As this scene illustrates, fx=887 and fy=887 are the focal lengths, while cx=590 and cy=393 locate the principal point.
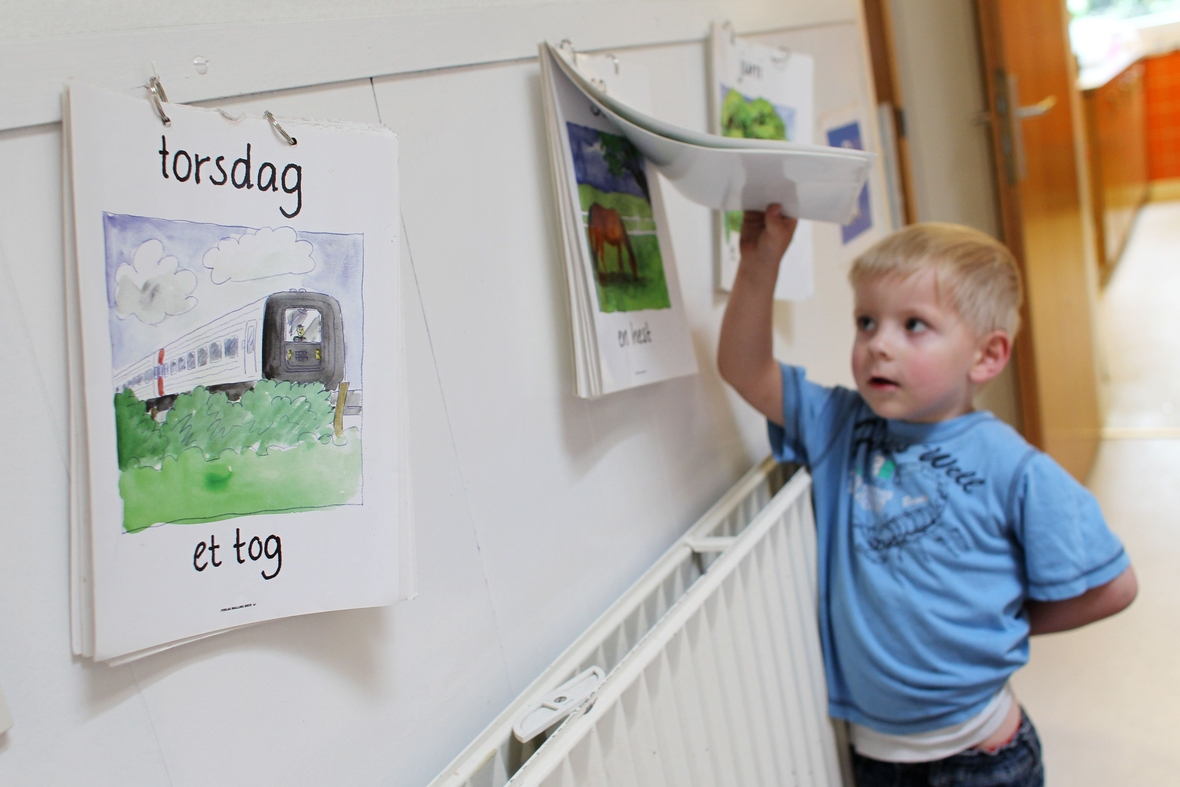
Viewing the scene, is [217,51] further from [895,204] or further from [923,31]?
[923,31]

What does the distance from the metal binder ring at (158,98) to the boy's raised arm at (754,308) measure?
0.65 m

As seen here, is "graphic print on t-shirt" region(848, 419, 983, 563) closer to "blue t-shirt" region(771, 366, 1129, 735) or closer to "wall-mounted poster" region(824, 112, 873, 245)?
"blue t-shirt" region(771, 366, 1129, 735)

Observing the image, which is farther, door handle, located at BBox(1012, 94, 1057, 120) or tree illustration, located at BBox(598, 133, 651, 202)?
door handle, located at BBox(1012, 94, 1057, 120)

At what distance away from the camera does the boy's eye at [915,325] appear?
102 cm

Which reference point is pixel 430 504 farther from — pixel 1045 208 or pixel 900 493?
pixel 1045 208

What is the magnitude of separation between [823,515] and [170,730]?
2.67ft

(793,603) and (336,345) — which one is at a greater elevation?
(336,345)

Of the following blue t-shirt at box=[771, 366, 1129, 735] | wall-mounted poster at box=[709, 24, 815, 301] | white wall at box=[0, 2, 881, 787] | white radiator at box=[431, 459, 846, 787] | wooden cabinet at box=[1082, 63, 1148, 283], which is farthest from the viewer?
wooden cabinet at box=[1082, 63, 1148, 283]

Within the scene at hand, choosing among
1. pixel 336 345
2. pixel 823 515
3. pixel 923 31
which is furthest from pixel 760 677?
pixel 923 31

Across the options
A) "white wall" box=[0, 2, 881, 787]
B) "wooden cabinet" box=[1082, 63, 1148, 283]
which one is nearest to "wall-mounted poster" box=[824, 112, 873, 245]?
"white wall" box=[0, 2, 881, 787]

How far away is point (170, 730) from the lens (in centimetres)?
49

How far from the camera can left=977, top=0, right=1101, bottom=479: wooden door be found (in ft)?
6.85

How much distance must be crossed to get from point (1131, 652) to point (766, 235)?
1.34m

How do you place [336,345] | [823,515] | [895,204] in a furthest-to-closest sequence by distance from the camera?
[895,204] → [823,515] → [336,345]
